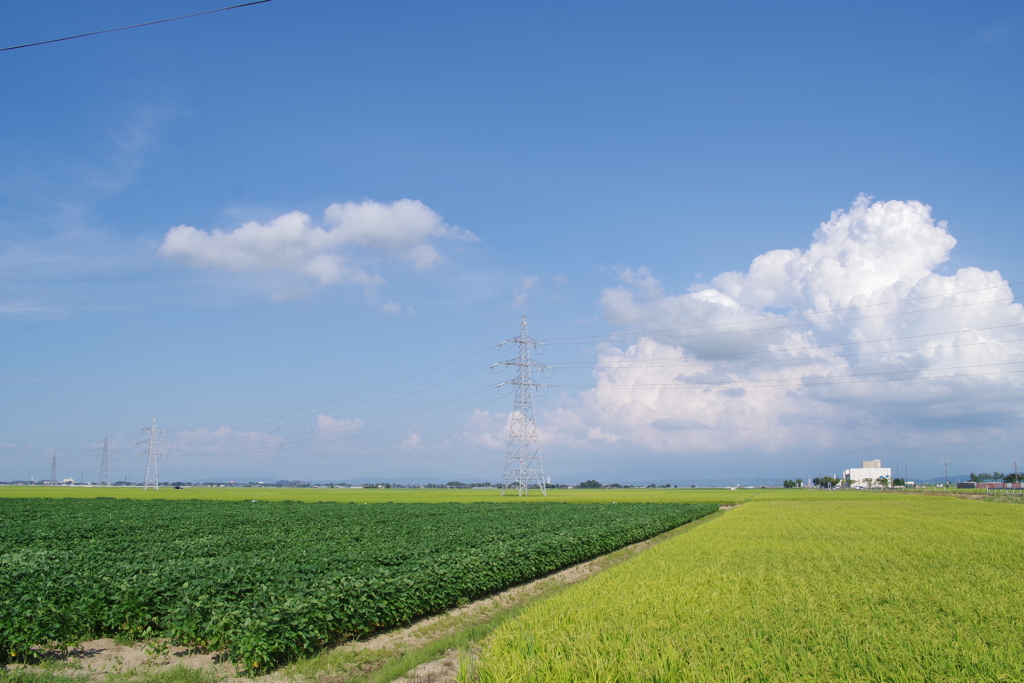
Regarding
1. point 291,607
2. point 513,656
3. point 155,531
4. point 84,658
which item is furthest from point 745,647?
point 155,531

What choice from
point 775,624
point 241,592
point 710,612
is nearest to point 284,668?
point 241,592

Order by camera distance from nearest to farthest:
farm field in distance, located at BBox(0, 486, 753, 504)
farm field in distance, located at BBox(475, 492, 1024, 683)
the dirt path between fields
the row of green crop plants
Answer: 1. farm field in distance, located at BBox(475, 492, 1024, 683)
2. the dirt path between fields
3. the row of green crop plants
4. farm field in distance, located at BBox(0, 486, 753, 504)

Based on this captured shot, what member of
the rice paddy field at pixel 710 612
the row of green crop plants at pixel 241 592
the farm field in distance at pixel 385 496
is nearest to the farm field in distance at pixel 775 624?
the rice paddy field at pixel 710 612

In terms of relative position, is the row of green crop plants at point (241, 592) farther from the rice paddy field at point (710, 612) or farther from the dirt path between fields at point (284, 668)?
the dirt path between fields at point (284, 668)

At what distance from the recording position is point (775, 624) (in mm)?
11516

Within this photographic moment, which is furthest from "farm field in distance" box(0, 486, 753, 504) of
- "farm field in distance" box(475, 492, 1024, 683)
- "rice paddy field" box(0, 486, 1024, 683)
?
"farm field in distance" box(475, 492, 1024, 683)

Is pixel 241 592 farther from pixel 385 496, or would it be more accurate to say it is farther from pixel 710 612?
pixel 385 496

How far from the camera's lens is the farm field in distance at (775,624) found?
868 cm

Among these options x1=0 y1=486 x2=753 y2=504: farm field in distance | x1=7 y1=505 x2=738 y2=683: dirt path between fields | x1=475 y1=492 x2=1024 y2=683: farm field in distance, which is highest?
x1=475 y1=492 x2=1024 y2=683: farm field in distance

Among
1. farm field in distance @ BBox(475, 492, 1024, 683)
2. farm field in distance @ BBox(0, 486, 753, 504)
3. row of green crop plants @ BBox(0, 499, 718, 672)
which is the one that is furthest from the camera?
farm field in distance @ BBox(0, 486, 753, 504)

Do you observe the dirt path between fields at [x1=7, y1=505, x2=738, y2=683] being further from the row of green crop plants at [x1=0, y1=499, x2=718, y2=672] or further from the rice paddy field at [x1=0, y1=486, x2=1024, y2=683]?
the rice paddy field at [x1=0, y1=486, x2=1024, y2=683]

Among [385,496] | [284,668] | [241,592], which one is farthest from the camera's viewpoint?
[385,496]

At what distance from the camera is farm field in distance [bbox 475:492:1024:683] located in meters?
8.68

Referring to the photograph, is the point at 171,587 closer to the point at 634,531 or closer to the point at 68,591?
the point at 68,591
